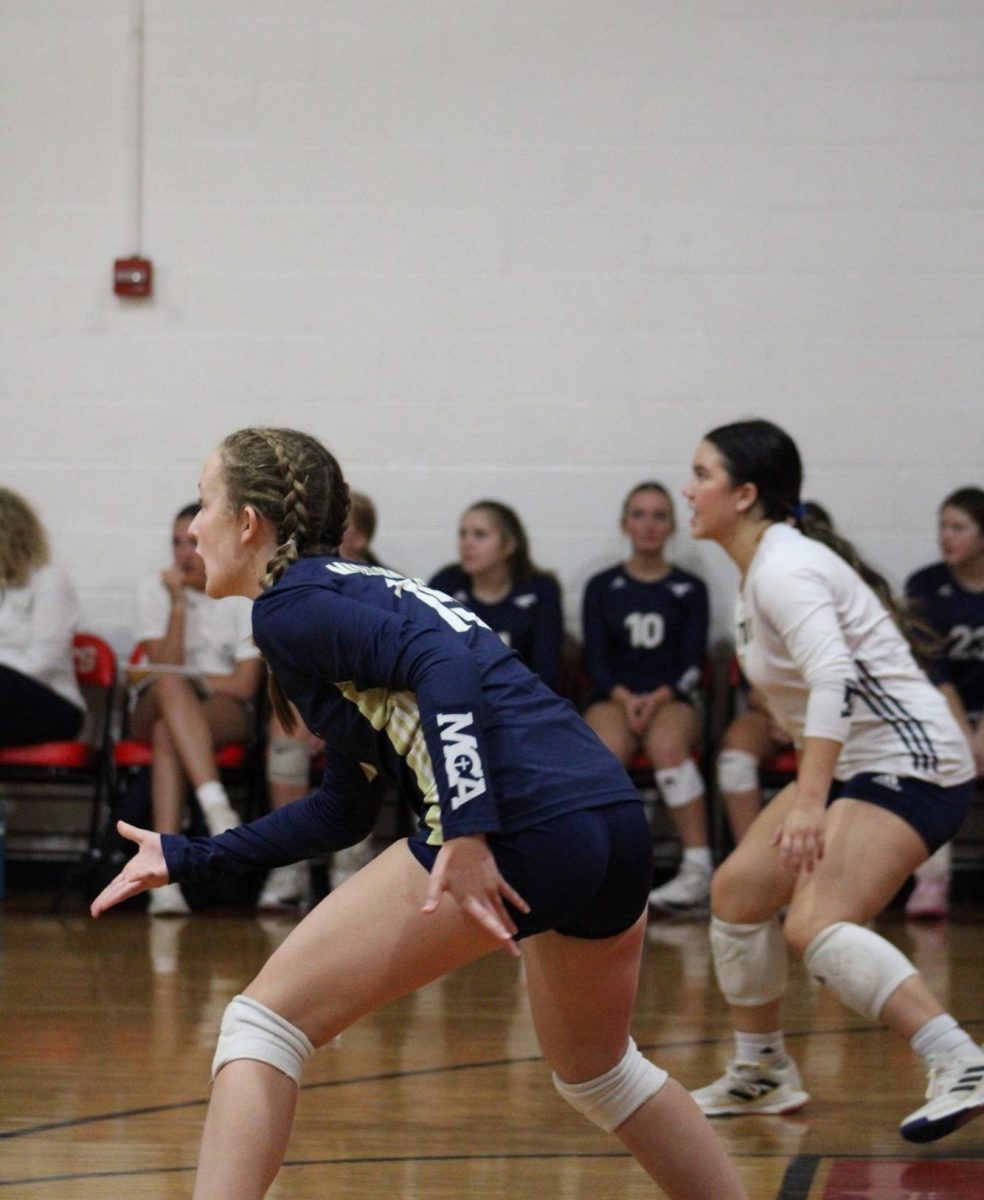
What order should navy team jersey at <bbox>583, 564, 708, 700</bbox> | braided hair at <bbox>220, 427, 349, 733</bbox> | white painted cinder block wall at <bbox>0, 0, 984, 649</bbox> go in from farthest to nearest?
white painted cinder block wall at <bbox>0, 0, 984, 649</bbox> → navy team jersey at <bbox>583, 564, 708, 700</bbox> → braided hair at <bbox>220, 427, 349, 733</bbox>

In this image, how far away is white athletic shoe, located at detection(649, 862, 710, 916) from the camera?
20.3 ft

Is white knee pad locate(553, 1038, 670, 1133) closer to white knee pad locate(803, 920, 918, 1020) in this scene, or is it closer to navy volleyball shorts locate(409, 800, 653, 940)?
navy volleyball shorts locate(409, 800, 653, 940)

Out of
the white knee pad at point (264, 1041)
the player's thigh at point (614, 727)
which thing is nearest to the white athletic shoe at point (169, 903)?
the player's thigh at point (614, 727)

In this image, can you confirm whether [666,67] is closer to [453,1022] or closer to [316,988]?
[453,1022]

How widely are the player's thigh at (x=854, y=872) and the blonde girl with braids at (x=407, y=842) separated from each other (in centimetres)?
99

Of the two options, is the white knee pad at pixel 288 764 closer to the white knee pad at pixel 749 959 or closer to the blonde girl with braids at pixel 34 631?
the blonde girl with braids at pixel 34 631

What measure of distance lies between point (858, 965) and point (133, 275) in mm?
4840

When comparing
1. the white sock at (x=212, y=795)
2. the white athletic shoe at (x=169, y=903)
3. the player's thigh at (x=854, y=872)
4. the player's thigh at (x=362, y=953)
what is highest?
the player's thigh at (x=362, y=953)

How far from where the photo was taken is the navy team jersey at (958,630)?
20.6ft

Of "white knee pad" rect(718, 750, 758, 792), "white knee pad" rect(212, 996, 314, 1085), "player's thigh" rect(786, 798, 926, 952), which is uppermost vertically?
"white knee pad" rect(212, 996, 314, 1085)

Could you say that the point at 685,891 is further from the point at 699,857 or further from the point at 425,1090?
the point at 425,1090

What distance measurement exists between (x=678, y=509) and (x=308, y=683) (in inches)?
194

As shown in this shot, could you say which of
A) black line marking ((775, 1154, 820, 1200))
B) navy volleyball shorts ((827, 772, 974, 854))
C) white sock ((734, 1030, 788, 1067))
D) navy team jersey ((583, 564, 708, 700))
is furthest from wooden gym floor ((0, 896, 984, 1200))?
navy team jersey ((583, 564, 708, 700))

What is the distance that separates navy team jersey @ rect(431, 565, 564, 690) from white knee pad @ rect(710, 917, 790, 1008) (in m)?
3.10
